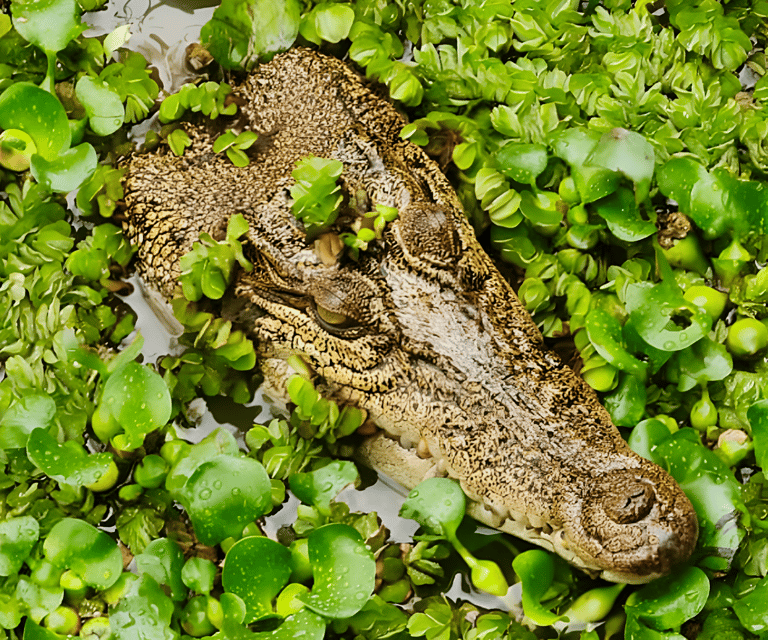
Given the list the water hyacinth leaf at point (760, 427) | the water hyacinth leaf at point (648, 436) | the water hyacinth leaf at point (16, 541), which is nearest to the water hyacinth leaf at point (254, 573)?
the water hyacinth leaf at point (16, 541)

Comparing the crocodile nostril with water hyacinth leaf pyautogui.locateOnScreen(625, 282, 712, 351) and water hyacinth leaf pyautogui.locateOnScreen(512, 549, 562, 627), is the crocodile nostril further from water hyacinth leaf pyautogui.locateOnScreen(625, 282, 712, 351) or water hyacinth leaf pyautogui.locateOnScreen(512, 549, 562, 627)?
water hyacinth leaf pyautogui.locateOnScreen(625, 282, 712, 351)

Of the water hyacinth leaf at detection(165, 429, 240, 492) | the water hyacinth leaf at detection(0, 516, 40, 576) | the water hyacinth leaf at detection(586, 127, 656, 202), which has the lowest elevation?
the water hyacinth leaf at detection(0, 516, 40, 576)

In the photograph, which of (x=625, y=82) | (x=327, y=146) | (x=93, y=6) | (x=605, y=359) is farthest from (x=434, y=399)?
(x=93, y=6)

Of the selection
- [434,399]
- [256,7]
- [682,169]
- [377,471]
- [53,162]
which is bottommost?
[377,471]

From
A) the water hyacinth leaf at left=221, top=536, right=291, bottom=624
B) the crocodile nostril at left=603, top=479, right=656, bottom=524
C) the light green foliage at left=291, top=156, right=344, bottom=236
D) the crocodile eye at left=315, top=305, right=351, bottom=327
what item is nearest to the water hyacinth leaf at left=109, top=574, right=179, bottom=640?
the water hyacinth leaf at left=221, top=536, right=291, bottom=624

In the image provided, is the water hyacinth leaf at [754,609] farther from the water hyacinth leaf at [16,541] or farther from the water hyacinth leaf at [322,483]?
the water hyacinth leaf at [16,541]

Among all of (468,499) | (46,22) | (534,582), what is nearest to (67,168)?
(46,22)

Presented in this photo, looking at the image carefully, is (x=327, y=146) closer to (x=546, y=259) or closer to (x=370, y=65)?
(x=370, y=65)
